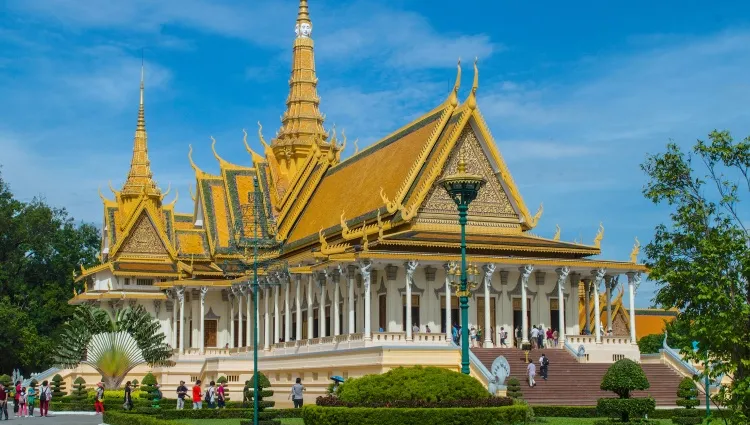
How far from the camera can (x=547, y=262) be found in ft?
128

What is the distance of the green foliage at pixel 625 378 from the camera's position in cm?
2389

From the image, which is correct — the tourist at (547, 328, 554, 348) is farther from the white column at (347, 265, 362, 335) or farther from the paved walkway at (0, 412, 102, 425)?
the paved walkway at (0, 412, 102, 425)

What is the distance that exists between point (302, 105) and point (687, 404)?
33.9 metres

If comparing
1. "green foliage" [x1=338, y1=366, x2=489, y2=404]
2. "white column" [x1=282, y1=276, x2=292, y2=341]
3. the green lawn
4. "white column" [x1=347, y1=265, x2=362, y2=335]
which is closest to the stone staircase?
"white column" [x1=347, y1=265, x2=362, y2=335]

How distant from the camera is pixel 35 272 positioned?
72625 mm

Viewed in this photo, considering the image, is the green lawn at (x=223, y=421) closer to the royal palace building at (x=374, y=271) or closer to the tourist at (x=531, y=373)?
the royal palace building at (x=374, y=271)

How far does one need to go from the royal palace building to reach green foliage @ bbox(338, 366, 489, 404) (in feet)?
19.5

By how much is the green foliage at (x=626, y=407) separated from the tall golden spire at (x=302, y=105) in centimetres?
3624

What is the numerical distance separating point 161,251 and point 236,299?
8154mm

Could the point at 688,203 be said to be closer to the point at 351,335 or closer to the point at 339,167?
the point at 351,335

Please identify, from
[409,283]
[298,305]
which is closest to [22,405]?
[298,305]

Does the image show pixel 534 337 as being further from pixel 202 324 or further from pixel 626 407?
pixel 202 324

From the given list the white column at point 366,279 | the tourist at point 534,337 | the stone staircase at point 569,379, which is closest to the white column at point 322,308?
the white column at point 366,279

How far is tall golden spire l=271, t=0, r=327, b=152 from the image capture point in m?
58.2
